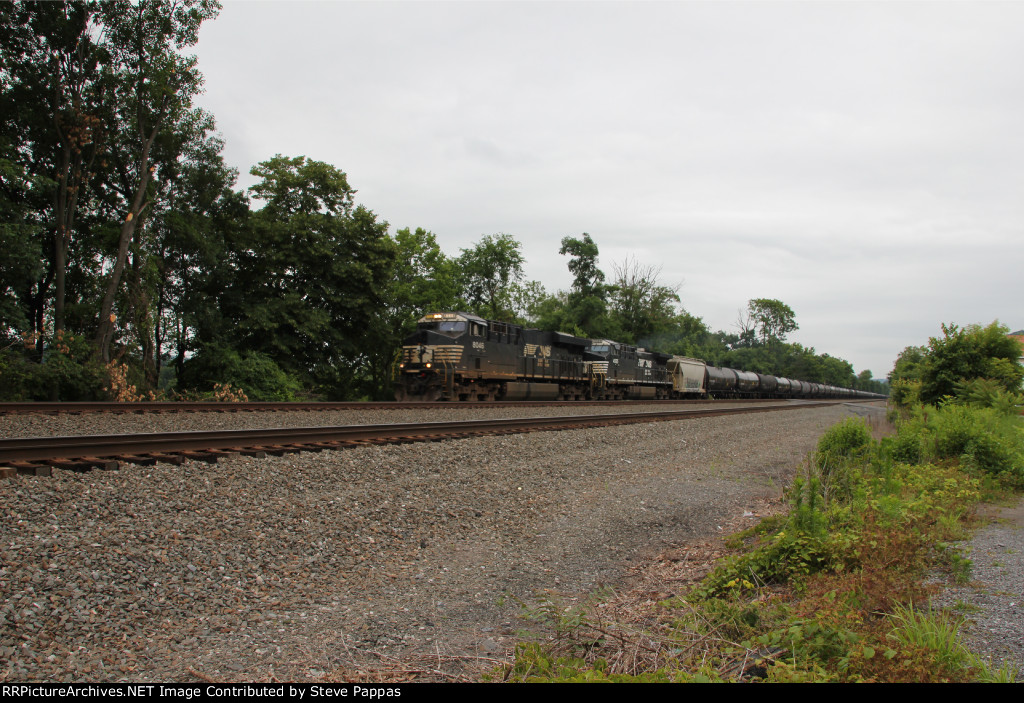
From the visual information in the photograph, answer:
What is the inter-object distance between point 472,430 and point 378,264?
19.4 m

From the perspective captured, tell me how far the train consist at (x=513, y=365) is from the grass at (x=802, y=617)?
15849 millimetres

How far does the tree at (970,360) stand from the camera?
17.7m

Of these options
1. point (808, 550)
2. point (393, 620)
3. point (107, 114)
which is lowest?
point (393, 620)

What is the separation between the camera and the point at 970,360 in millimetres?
19219

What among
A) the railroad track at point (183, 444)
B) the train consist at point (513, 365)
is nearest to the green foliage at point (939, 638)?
the railroad track at point (183, 444)

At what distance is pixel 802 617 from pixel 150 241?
1014 inches

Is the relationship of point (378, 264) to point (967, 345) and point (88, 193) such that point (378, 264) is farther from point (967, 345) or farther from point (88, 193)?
point (967, 345)

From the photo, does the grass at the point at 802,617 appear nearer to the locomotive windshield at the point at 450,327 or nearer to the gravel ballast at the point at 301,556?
the gravel ballast at the point at 301,556

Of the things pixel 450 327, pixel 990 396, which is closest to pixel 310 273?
pixel 450 327

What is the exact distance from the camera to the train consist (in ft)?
68.2

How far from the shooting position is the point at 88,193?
22.7 m

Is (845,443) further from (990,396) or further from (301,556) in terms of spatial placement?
(301,556)

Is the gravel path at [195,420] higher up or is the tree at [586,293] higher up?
the tree at [586,293]

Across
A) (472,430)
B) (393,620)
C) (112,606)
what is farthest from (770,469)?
(112,606)
